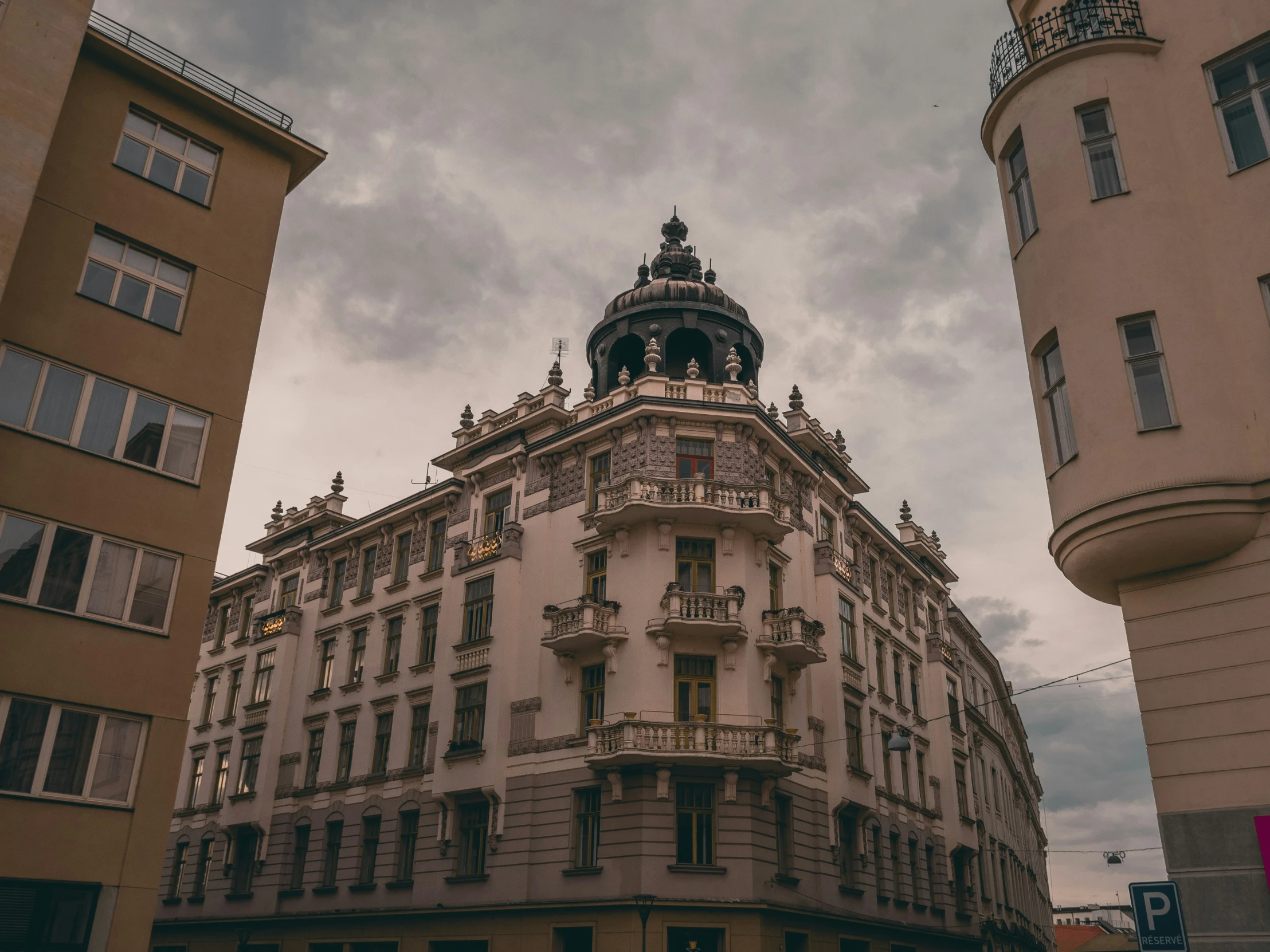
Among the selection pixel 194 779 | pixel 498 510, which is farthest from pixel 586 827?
pixel 194 779

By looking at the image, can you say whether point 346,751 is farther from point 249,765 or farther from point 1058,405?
point 1058,405

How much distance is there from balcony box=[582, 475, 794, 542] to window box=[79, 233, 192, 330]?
50.8 feet

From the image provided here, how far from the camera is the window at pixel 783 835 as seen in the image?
3108cm

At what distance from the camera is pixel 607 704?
31328mm

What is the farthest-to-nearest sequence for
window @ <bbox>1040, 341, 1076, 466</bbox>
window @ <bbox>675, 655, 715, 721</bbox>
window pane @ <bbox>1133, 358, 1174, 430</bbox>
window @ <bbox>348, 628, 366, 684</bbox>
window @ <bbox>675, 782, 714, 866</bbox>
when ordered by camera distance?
window @ <bbox>348, 628, 366, 684</bbox> → window @ <bbox>675, 655, 715, 721</bbox> → window @ <bbox>675, 782, 714, 866</bbox> → window @ <bbox>1040, 341, 1076, 466</bbox> → window pane @ <bbox>1133, 358, 1174, 430</bbox>

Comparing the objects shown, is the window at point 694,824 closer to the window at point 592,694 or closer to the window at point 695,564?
the window at point 592,694

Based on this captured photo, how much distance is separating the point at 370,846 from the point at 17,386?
82.7 ft

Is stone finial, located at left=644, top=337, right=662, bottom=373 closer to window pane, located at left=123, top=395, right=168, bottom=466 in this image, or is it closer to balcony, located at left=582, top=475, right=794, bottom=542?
balcony, located at left=582, top=475, right=794, bottom=542

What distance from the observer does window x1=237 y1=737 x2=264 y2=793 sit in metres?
43.2

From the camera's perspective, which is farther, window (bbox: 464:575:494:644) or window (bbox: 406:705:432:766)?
window (bbox: 406:705:432:766)

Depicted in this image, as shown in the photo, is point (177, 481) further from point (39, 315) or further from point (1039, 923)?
point (1039, 923)

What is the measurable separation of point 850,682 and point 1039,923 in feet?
139

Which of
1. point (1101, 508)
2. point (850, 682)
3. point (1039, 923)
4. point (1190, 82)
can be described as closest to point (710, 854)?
point (850, 682)

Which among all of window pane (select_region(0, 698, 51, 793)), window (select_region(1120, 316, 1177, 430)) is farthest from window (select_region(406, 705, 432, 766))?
window (select_region(1120, 316, 1177, 430))
